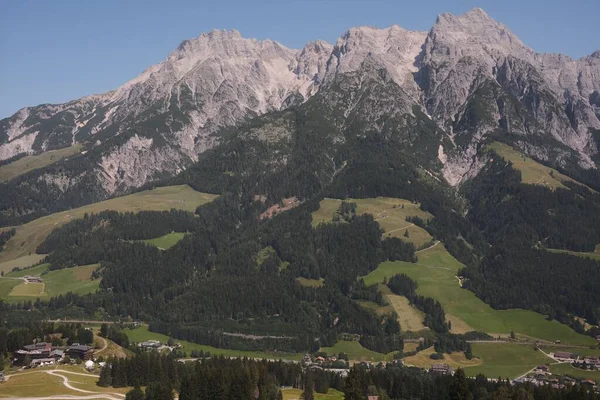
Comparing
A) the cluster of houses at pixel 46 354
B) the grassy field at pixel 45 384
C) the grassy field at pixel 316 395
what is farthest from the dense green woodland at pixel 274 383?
the cluster of houses at pixel 46 354

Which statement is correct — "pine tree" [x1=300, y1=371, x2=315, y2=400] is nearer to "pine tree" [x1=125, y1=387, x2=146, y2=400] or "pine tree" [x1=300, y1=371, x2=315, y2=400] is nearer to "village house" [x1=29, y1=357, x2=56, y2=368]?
"pine tree" [x1=125, y1=387, x2=146, y2=400]

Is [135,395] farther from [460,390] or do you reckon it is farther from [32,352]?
[460,390]

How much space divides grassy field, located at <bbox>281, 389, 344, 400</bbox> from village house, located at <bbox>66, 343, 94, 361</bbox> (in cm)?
5210

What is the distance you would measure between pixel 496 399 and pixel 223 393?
5740cm

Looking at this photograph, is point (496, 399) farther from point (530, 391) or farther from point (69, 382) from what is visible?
point (69, 382)

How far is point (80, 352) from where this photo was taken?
187 meters

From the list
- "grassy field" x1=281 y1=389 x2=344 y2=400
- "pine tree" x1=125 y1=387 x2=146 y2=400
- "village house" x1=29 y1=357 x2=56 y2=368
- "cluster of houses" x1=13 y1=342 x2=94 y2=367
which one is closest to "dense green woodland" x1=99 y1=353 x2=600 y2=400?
"pine tree" x1=125 y1=387 x2=146 y2=400

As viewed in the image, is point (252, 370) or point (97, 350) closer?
point (252, 370)

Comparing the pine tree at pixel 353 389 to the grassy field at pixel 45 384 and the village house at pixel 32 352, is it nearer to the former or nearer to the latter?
the grassy field at pixel 45 384

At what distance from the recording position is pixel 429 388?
607 ft

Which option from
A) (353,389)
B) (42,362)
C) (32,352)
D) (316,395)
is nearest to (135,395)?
(42,362)

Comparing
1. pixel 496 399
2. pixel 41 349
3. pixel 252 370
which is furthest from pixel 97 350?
pixel 496 399

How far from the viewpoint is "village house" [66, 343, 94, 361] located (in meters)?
187

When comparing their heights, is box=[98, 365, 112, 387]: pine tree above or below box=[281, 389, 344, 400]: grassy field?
above
